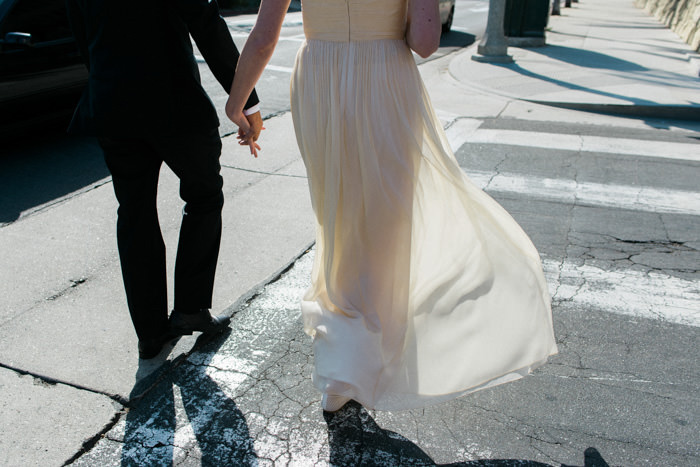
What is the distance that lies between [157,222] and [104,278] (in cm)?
114

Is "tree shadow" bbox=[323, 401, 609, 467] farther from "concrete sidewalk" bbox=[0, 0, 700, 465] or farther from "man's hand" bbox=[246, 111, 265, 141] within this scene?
"man's hand" bbox=[246, 111, 265, 141]

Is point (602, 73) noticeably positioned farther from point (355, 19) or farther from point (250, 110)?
point (355, 19)

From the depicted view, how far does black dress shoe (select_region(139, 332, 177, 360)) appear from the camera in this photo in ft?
9.44

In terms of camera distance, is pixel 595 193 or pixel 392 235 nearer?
pixel 392 235

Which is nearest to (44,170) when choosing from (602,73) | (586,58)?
(602,73)

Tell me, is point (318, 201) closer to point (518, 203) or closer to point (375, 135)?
point (375, 135)

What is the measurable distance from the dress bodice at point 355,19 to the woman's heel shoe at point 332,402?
1.41 metres

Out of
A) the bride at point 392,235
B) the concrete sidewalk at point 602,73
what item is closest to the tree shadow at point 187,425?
the bride at point 392,235

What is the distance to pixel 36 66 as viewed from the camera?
5.96 m

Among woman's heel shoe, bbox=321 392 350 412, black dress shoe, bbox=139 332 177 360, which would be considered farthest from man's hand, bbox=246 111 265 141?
woman's heel shoe, bbox=321 392 350 412

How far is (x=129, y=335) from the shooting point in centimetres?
312

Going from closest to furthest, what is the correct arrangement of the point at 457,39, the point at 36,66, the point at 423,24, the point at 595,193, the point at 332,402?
the point at 423,24 → the point at 332,402 → the point at 595,193 → the point at 36,66 → the point at 457,39

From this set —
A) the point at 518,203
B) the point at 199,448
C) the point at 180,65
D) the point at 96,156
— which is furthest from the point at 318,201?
the point at 96,156

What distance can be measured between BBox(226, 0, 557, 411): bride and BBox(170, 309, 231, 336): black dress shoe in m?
0.65
